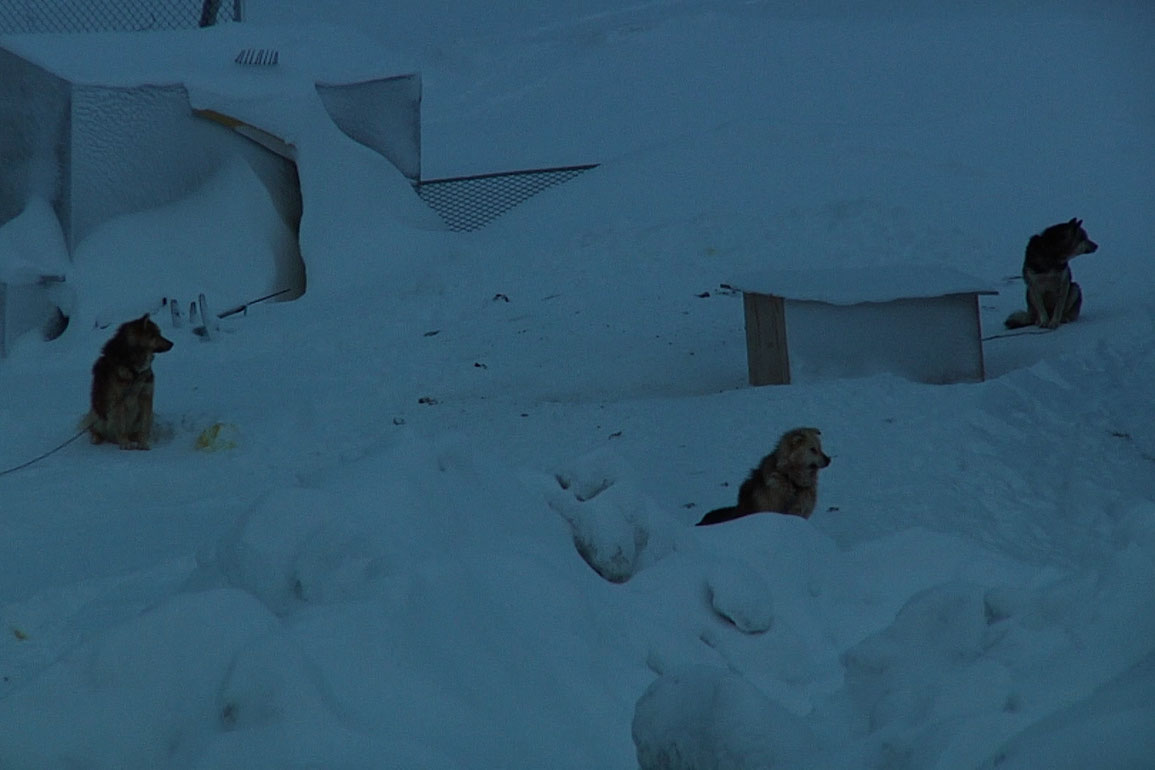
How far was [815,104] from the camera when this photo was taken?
2125 cm

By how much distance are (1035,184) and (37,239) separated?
9.55 meters

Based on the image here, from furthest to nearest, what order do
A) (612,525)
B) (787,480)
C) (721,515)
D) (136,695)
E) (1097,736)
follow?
1. (787,480)
2. (721,515)
3. (612,525)
4. (136,695)
5. (1097,736)

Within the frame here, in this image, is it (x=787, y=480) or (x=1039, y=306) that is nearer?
(x=787, y=480)

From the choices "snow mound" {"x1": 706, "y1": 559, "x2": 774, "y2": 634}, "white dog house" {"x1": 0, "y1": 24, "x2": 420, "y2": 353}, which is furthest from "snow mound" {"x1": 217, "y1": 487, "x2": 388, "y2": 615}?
"white dog house" {"x1": 0, "y1": 24, "x2": 420, "y2": 353}

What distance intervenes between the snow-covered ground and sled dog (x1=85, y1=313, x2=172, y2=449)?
0.94 feet

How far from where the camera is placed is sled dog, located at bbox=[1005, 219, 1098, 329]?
9.72 meters

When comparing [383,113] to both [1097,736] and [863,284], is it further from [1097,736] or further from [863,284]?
[1097,736]

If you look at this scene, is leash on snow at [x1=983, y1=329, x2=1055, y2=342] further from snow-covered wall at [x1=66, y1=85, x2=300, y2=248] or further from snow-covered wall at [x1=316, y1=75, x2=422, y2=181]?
snow-covered wall at [x1=316, y1=75, x2=422, y2=181]

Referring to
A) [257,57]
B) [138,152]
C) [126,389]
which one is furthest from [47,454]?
[257,57]

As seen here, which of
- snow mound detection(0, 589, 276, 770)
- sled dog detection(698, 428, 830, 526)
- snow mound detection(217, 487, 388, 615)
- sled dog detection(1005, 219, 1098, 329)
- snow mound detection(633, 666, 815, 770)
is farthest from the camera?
sled dog detection(1005, 219, 1098, 329)

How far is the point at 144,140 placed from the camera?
14.1 metres

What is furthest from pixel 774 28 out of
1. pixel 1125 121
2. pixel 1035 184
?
pixel 1035 184

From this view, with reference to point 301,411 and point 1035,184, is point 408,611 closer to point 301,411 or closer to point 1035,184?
Result: point 301,411

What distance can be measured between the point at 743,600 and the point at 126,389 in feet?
17.8
